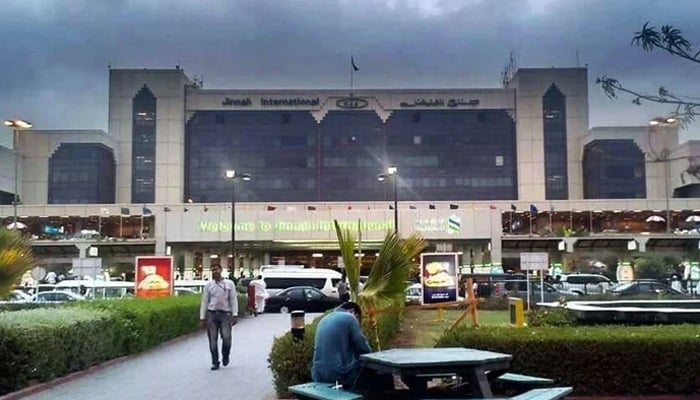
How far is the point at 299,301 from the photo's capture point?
3956cm

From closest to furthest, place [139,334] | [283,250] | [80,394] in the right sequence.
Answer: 1. [80,394]
2. [139,334]
3. [283,250]

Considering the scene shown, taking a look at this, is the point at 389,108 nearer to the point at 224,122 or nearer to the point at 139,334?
the point at 224,122

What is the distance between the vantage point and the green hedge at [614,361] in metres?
9.71

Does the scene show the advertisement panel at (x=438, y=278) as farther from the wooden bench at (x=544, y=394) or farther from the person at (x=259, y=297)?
the wooden bench at (x=544, y=394)

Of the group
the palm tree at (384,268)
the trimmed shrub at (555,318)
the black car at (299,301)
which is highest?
the palm tree at (384,268)

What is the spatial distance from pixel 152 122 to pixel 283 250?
3844cm

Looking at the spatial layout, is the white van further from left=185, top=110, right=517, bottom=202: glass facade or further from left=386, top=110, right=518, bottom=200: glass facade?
left=386, top=110, right=518, bottom=200: glass facade

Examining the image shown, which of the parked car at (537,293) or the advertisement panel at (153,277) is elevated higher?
the advertisement panel at (153,277)

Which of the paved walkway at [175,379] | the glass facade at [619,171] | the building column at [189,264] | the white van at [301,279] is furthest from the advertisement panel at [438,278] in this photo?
the glass facade at [619,171]

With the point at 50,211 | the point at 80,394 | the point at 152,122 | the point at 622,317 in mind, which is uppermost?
the point at 152,122

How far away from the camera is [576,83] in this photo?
112 m

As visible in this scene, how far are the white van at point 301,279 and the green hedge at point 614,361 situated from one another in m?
34.0

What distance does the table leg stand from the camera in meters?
7.39

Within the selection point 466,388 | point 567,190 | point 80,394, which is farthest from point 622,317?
point 567,190
